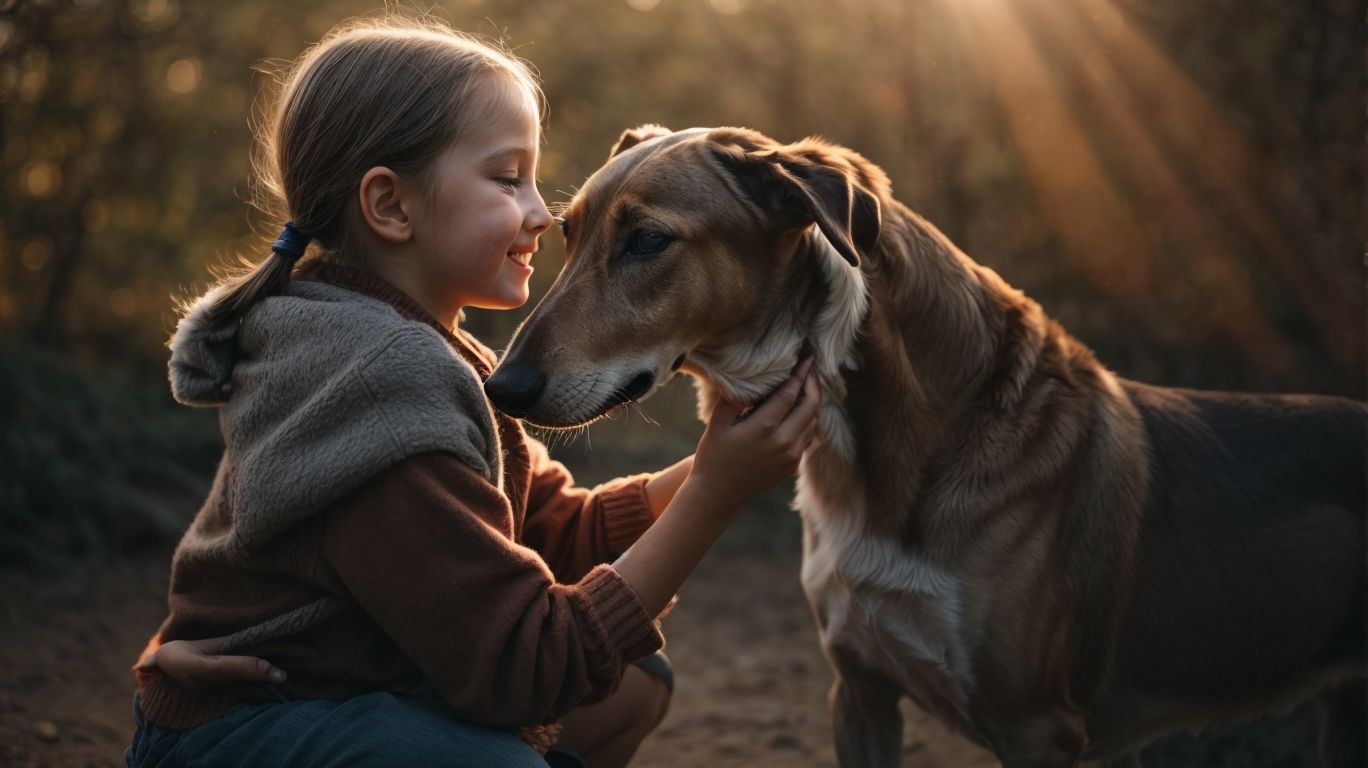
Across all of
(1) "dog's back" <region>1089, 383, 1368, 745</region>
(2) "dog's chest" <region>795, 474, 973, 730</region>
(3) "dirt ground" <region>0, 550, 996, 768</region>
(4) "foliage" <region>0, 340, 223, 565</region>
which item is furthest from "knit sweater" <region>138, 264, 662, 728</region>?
(4) "foliage" <region>0, 340, 223, 565</region>

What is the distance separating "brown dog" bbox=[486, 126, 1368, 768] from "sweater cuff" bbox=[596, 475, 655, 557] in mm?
405

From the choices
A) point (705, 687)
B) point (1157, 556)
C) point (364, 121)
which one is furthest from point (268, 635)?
point (705, 687)

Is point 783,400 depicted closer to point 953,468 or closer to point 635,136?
point 953,468

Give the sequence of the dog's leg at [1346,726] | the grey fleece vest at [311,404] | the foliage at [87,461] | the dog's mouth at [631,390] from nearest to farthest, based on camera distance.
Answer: the grey fleece vest at [311,404], the dog's mouth at [631,390], the dog's leg at [1346,726], the foliage at [87,461]

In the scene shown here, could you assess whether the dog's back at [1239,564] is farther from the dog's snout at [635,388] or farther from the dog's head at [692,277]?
the dog's snout at [635,388]

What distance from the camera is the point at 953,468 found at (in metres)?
2.67

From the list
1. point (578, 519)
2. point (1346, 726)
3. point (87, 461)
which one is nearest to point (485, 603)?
point (578, 519)

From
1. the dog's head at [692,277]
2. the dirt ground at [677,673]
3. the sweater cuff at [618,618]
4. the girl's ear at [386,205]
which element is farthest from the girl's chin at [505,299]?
the dirt ground at [677,673]

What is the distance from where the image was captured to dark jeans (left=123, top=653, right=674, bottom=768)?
2.06 metres

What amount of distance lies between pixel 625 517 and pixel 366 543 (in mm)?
925

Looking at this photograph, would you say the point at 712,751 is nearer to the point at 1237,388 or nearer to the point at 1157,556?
the point at 1157,556

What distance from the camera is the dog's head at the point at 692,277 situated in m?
2.37

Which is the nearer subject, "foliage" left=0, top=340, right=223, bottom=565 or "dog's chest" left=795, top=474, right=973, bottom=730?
"dog's chest" left=795, top=474, right=973, bottom=730

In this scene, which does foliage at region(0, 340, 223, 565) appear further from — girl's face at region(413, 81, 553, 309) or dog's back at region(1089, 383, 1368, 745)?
dog's back at region(1089, 383, 1368, 745)
